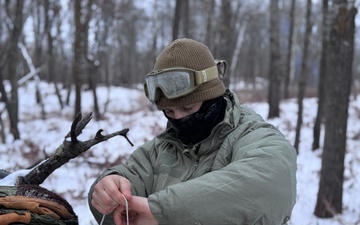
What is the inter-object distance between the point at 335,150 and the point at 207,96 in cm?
447

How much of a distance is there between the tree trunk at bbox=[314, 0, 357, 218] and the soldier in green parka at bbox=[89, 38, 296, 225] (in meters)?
3.97

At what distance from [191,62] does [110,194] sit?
0.64 meters

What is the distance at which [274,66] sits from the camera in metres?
→ 13.9

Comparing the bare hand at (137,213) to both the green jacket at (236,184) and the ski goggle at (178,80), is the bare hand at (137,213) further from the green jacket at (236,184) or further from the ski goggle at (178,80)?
the ski goggle at (178,80)

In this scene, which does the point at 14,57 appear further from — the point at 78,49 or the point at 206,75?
the point at 206,75

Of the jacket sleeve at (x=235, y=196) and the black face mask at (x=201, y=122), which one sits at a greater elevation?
the black face mask at (x=201, y=122)

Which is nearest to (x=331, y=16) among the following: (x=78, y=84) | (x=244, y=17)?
(x=78, y=84)

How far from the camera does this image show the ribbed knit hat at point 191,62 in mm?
1769

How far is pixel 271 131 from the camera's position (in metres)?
1.66

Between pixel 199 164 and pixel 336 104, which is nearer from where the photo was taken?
pixel 199 164

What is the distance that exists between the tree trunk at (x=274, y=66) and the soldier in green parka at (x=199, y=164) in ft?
40.1

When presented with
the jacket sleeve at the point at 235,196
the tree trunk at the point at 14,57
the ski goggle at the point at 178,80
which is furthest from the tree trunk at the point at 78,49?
the jacket sleeve at the point at 235,196

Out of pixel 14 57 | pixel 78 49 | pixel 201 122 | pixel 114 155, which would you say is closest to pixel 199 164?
pixel 201 122

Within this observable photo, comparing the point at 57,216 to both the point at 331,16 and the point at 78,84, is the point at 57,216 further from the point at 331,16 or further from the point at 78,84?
the point at 78,84
